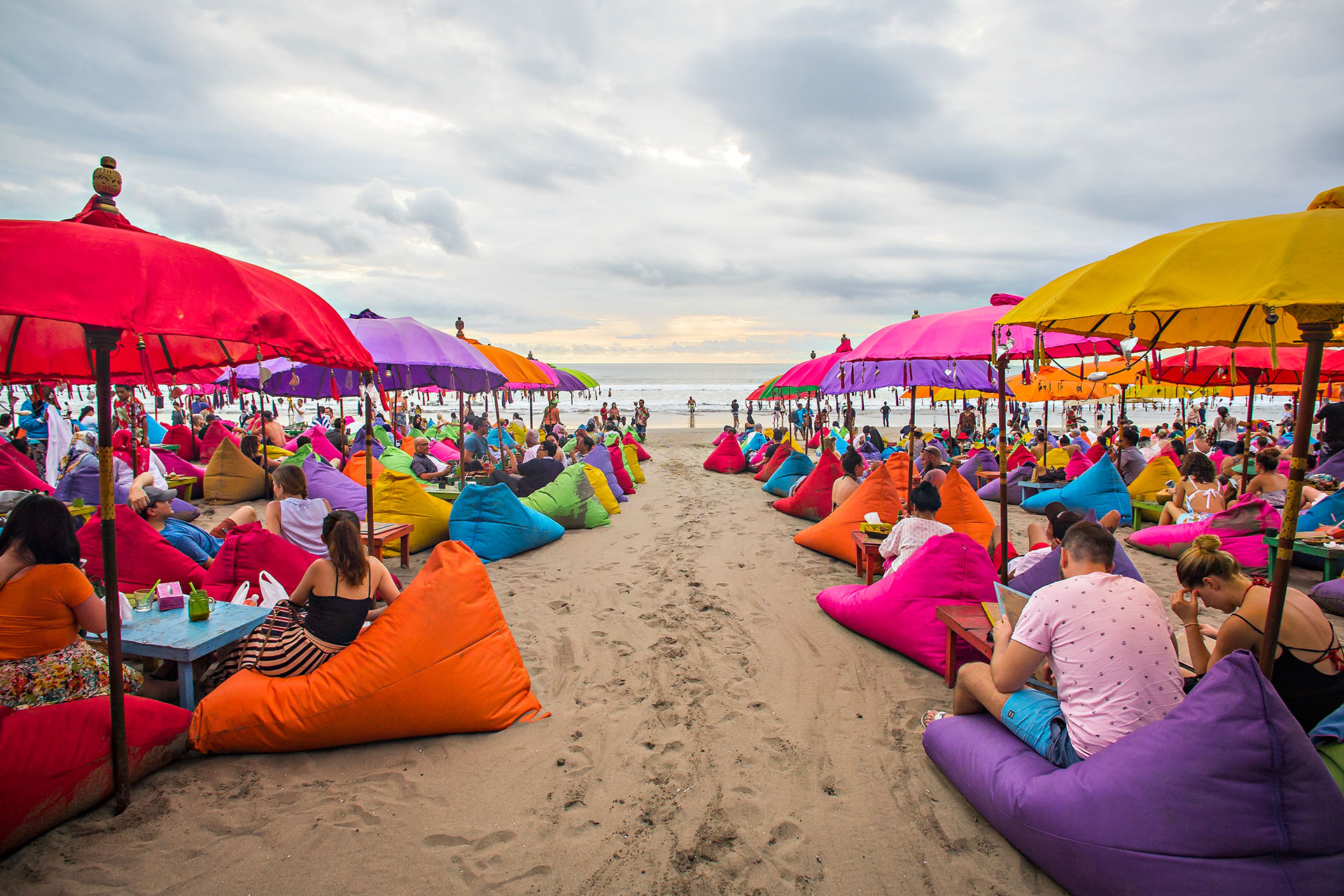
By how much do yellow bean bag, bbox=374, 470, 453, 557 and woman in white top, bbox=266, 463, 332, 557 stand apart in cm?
104

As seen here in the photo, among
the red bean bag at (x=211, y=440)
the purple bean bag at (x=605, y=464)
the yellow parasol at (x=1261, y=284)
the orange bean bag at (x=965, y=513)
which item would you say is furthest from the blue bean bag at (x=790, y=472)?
the red bean bag at (x=211, y=440)

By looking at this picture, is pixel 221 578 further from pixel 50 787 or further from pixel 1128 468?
pixel 1128 468

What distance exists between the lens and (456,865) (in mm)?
2365

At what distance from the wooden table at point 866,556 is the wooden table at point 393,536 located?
4.03m

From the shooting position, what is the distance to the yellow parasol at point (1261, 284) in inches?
71.9

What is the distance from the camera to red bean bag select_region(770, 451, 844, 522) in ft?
28.5

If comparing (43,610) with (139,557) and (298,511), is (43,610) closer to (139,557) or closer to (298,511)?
(139,557)

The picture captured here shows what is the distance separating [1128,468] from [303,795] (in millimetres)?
10791

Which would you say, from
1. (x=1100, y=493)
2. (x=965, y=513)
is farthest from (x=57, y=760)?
(x=1100, y=493)

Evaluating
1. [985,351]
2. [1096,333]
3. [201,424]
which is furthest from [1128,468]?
[201,424]

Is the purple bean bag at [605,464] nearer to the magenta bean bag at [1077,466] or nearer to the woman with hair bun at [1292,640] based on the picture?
the magenta bean bag at [1077,466]

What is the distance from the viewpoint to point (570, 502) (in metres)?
8.02

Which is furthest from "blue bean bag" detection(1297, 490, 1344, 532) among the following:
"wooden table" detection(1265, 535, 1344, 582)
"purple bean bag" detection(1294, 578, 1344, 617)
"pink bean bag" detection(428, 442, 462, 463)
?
A: "pink bean bag" detection(428, 442, 462, 463)

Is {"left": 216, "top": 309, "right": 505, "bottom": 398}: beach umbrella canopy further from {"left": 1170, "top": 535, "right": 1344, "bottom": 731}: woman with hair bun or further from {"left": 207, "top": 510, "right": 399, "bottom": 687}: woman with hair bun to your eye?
{"left": 1170, "top": 535, "right": 1344, "bottom": 731}: woman with hair bun
